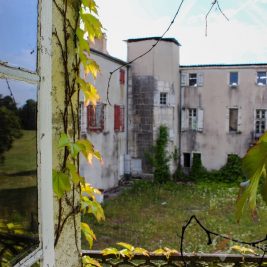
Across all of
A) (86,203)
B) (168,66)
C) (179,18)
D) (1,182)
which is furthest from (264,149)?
(168,66)

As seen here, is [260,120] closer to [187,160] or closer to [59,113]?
[187,160]

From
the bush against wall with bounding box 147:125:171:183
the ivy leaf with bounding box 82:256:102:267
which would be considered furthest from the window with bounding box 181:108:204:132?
the ivy leaf with bounding box 82:256:102:267

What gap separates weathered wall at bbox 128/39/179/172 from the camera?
58.2ft

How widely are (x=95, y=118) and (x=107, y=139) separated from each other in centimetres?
149

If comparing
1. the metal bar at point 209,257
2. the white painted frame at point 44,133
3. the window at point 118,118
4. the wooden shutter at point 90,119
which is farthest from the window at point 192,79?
the white painted frame at point 44,133

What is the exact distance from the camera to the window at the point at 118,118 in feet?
54.7

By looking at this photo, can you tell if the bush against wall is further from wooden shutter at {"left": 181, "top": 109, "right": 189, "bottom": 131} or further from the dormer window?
the dormer window

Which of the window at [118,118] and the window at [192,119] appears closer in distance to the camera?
the window at [118,118]

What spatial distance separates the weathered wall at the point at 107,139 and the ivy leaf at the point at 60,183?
12182 mm

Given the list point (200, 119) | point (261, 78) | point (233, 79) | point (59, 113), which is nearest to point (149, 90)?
point (200, 119)

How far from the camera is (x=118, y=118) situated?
1692 centimetres

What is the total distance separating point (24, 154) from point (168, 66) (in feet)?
56.7

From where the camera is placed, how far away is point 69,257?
1.58m

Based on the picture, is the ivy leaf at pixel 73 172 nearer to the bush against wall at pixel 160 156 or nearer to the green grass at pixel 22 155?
the green grass at pixel 22 155
